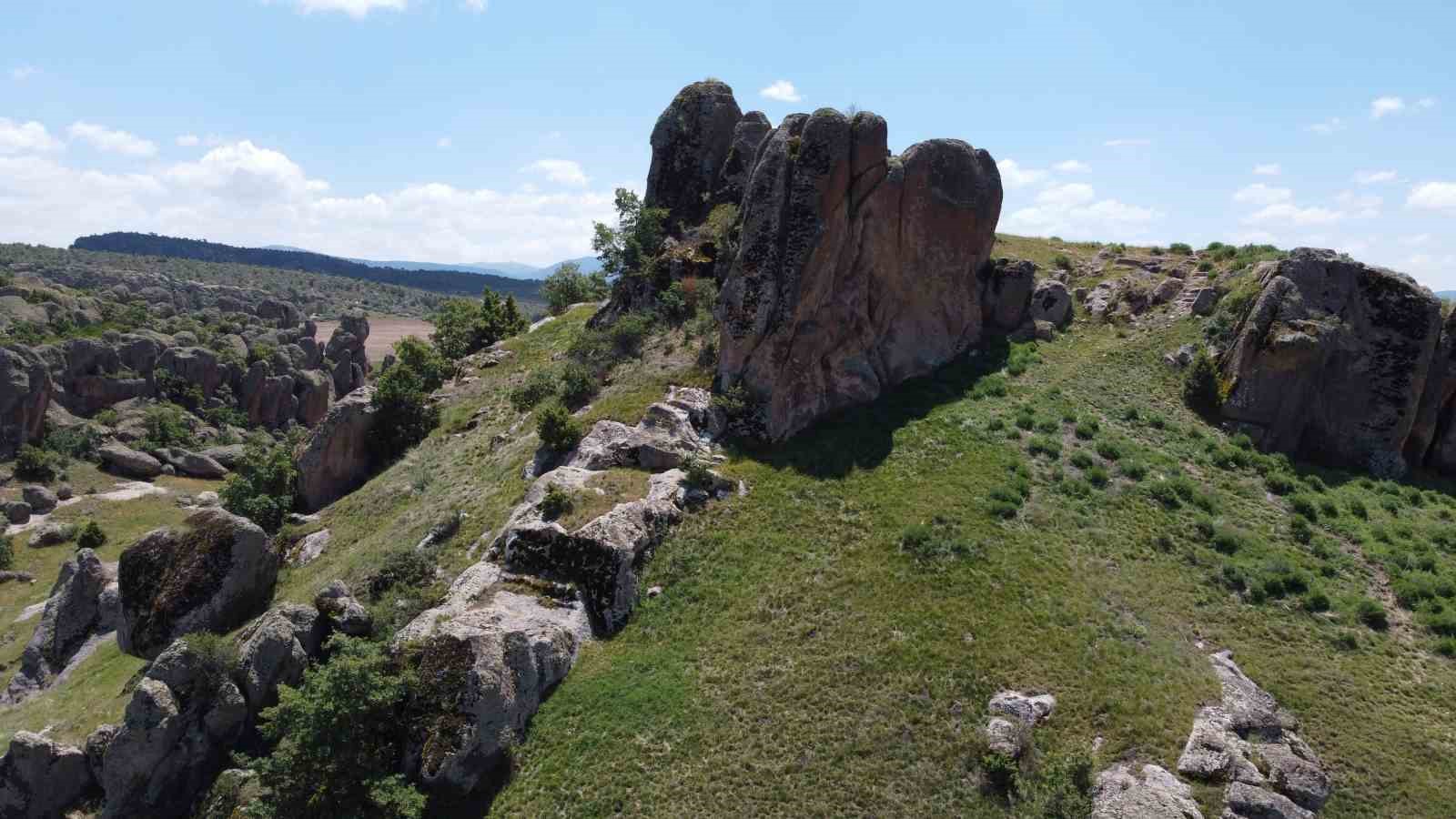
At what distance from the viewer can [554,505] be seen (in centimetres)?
2953

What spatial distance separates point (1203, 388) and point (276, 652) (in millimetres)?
44088

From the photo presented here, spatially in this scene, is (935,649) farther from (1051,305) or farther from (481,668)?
(1051,305)

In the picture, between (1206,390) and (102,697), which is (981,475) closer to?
(1206,390)

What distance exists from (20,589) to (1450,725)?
84126mm

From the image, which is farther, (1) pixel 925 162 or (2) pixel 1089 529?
(1) pixel 925 162

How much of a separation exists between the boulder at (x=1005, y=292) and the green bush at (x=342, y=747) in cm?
3707

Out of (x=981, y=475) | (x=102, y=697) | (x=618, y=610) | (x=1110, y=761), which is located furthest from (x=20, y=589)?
(x=1110, y=761)

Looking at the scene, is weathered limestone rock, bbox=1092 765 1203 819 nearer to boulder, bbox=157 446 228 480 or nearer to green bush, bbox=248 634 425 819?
green bush, bbox=248 634 425 819

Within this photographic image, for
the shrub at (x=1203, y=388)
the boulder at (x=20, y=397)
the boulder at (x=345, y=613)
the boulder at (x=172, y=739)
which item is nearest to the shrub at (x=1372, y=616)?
the shrub at (x=1203, y=388)

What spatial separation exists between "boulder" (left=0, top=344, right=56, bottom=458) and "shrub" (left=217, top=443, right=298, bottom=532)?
56836 mm

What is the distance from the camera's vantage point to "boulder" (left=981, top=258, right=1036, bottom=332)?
4528cm

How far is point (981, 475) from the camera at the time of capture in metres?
32.9

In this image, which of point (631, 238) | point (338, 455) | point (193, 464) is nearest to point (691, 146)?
point (631, 238)

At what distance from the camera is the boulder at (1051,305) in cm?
4681
